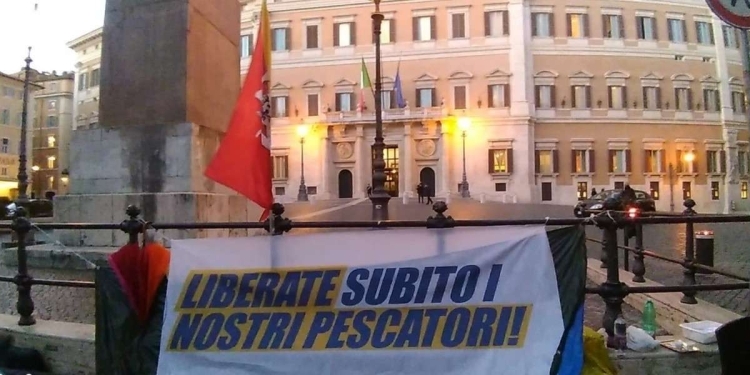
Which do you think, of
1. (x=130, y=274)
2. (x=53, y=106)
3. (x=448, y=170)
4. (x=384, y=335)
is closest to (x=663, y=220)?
(x=384, y=335)

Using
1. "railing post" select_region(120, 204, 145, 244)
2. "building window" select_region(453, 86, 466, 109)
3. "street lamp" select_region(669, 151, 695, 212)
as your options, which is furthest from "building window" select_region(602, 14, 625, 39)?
"railing post" select_region(120, 204, 145, 244)

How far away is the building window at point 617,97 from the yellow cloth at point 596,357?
4546 centimetres

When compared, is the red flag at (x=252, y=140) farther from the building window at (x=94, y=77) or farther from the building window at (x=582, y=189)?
the building window at (x=94, y=77)

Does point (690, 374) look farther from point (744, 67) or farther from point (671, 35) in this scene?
point (671, 35)

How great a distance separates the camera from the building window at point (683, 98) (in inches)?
1779

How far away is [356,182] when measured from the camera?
44312 mm

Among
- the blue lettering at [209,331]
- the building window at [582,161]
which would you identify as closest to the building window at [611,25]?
the building window at [582,161]

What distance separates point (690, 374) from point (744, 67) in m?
2.14

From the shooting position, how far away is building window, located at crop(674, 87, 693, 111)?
45188 mm

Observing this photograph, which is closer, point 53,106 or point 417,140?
point 417,140

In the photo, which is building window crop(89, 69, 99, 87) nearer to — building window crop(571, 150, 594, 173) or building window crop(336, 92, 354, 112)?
building window crop(336, 92, 354, 112)

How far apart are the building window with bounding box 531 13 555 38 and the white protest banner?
4410 cm

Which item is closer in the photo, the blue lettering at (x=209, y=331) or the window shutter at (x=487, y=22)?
the blue lettering at (x=209, y=331)

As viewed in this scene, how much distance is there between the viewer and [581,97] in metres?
43.8
